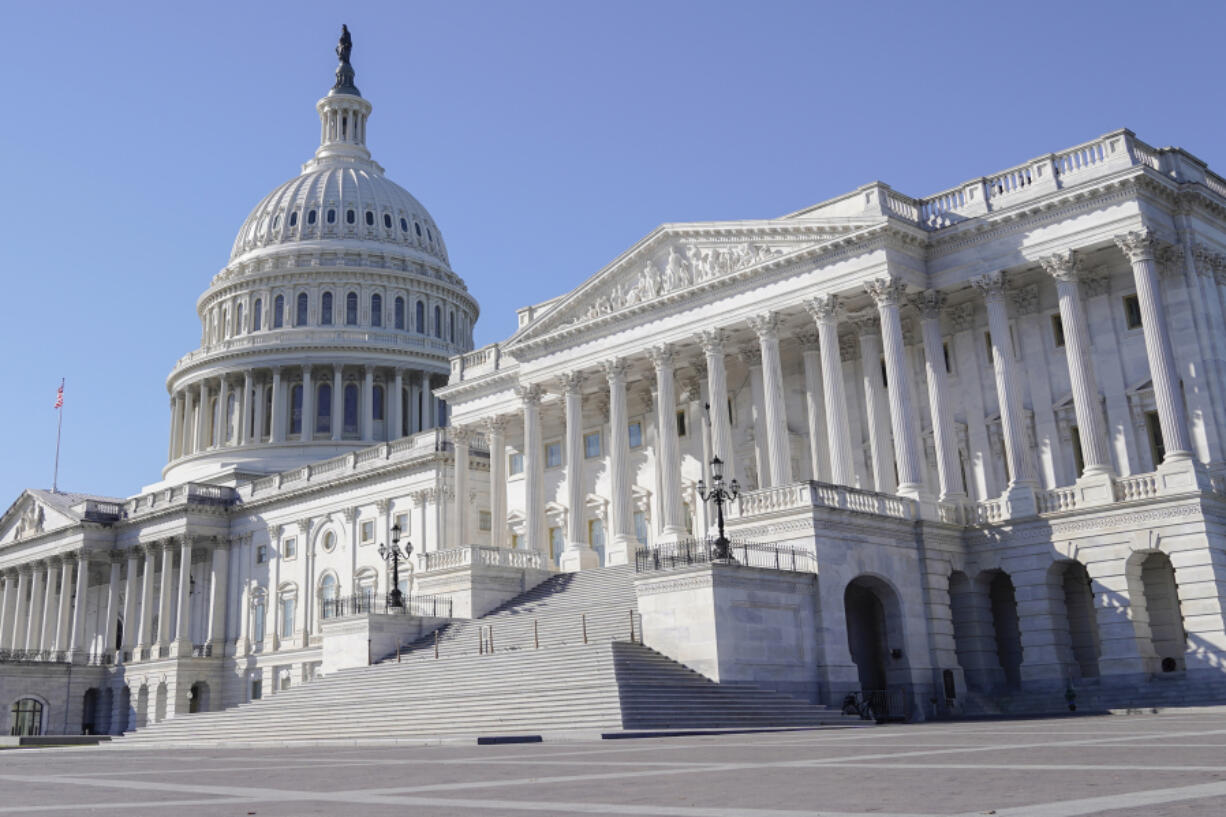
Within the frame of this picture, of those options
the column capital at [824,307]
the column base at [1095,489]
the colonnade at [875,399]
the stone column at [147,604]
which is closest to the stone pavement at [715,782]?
the column base at [1095,489]

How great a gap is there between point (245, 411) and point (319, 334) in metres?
9.52

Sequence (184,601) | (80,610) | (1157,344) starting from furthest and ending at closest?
(80,610)
(184,601)
(1157,344)

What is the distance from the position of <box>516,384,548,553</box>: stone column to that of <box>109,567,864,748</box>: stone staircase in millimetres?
9753

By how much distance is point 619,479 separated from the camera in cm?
5675

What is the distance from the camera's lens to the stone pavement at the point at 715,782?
36.7 ft

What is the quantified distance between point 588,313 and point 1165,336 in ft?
86.4

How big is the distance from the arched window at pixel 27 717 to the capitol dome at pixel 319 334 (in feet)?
71.6

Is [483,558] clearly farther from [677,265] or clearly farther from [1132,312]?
[1132,312]

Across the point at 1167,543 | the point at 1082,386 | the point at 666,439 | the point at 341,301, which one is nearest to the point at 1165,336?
the point at 1082,386

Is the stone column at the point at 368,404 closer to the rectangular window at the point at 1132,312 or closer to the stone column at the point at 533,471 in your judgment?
the stone column at the point at 533,471

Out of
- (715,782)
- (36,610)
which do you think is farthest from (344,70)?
(715,782)

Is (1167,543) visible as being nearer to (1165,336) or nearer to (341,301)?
(1165,336)

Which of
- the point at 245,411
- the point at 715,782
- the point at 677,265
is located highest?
the point at 245,411

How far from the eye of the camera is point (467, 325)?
414 ft
